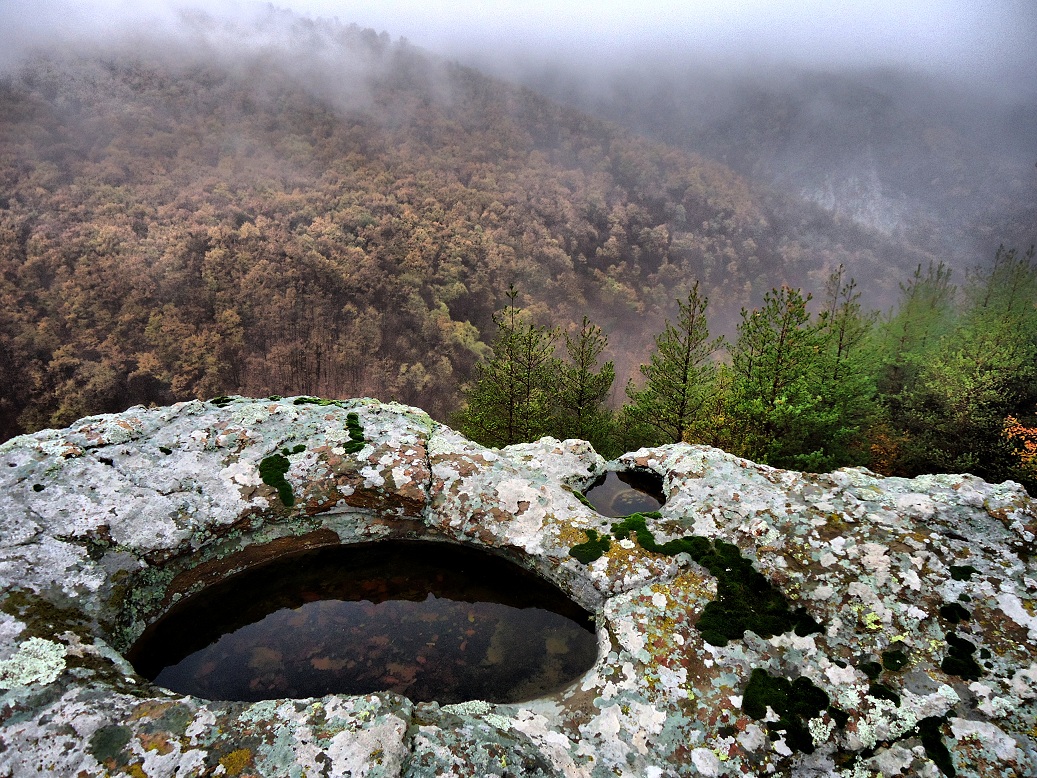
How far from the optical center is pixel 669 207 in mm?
131250

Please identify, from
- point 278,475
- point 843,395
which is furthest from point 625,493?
point 843,395

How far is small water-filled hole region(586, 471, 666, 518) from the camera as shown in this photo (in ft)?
41.5

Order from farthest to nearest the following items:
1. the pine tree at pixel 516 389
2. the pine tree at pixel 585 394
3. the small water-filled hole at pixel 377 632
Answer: the pine tree at pixel 516 389 → the pine tree at pixel 585 394 → the small water-filled hole at pixel 377 632

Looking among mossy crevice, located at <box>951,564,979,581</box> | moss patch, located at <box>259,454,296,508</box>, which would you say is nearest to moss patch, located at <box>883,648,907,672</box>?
mossy crevice, located at <box>951,564,979,581</box>

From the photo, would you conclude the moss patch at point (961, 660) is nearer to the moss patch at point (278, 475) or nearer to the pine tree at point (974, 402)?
the moss patch at point (278, 475)

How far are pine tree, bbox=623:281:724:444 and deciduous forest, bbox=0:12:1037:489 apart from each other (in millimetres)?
148

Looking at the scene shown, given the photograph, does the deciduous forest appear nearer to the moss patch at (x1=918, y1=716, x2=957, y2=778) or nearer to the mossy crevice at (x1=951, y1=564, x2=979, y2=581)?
Result: the mossy crevice at (x1=951, y1=564, x2=979, y2=581)

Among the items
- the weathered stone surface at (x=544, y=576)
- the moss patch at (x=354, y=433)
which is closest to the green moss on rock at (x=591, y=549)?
the weathered stone surface at (x=544, y=576)

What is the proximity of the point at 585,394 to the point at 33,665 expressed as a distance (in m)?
19.4

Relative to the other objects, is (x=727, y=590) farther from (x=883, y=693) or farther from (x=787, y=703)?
(x=883, y=693)

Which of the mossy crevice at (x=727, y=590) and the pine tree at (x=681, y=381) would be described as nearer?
the mossy crevice at (x=727, y=590)

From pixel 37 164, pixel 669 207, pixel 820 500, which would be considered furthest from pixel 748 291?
pixel 37 164

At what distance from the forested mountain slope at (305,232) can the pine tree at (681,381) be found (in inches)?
1851

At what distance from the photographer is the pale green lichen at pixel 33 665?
20.4 ft
